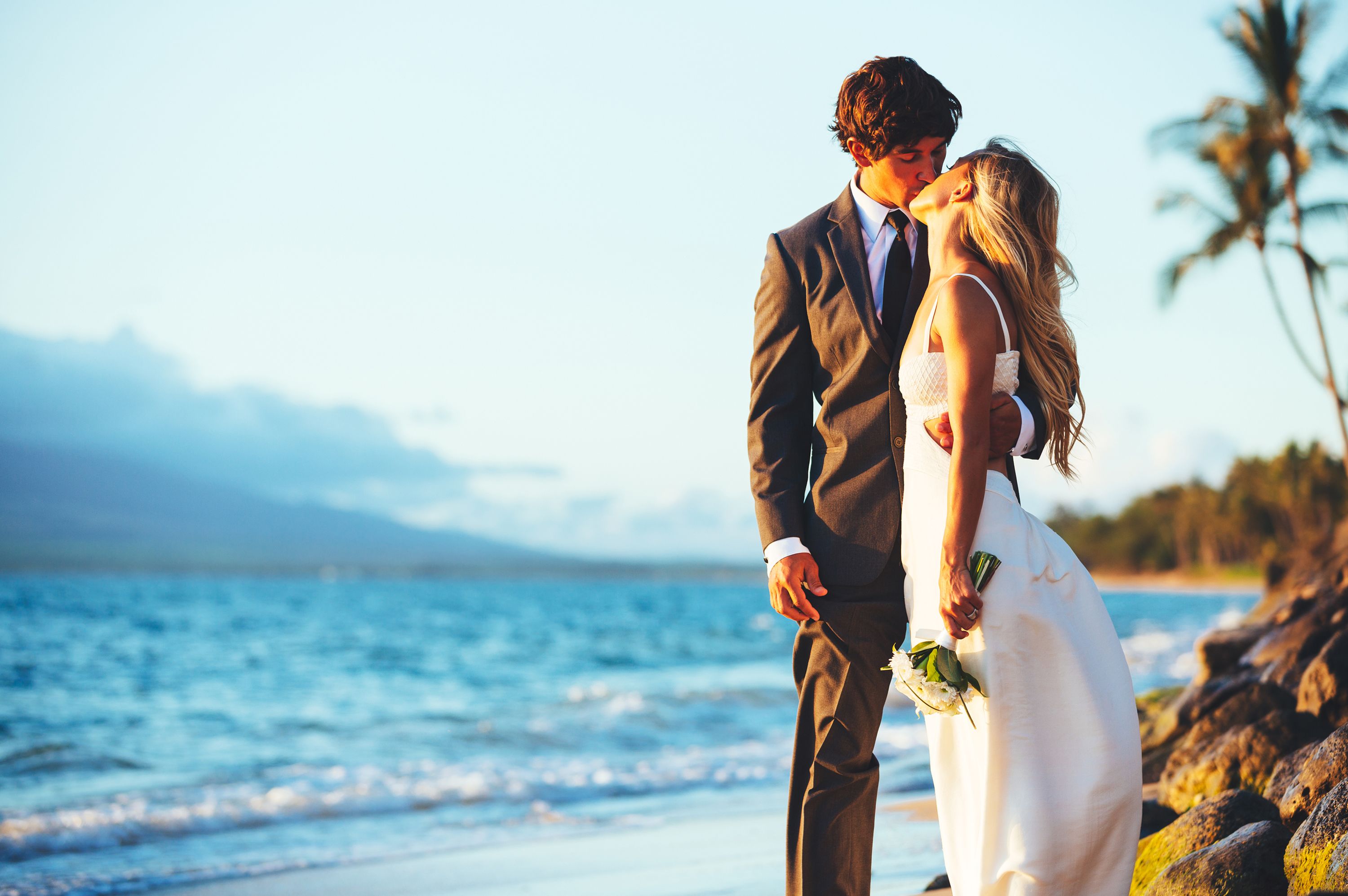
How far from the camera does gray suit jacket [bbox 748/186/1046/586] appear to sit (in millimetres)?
2322

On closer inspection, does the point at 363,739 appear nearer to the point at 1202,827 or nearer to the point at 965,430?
the point at 1202,827

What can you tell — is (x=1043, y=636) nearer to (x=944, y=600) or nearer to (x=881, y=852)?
(x=944, y=600)

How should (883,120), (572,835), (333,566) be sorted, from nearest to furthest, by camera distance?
(883,120), (572,835), (333,566)

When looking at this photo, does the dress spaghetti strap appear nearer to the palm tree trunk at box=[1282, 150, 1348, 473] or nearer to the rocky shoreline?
the rocky shoreline

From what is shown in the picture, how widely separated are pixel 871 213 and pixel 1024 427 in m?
0.64

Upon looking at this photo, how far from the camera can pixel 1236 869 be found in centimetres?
262

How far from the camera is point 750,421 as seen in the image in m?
2.49

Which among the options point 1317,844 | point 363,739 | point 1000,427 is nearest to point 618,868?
point 1317,844

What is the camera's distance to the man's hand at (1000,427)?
2188mm

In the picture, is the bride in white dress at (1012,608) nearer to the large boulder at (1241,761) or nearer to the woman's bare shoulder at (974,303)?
the woman's bare shoulder at (974,303)

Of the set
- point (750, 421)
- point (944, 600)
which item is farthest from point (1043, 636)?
point (750, 421)

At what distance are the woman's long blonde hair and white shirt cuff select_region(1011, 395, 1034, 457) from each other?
6 centimetres

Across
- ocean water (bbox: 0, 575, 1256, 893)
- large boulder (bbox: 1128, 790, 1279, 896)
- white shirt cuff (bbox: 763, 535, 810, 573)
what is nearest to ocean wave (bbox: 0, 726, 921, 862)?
ocean water (bbox: 0, 575, 1256, 893)

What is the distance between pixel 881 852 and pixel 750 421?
9.13ft
